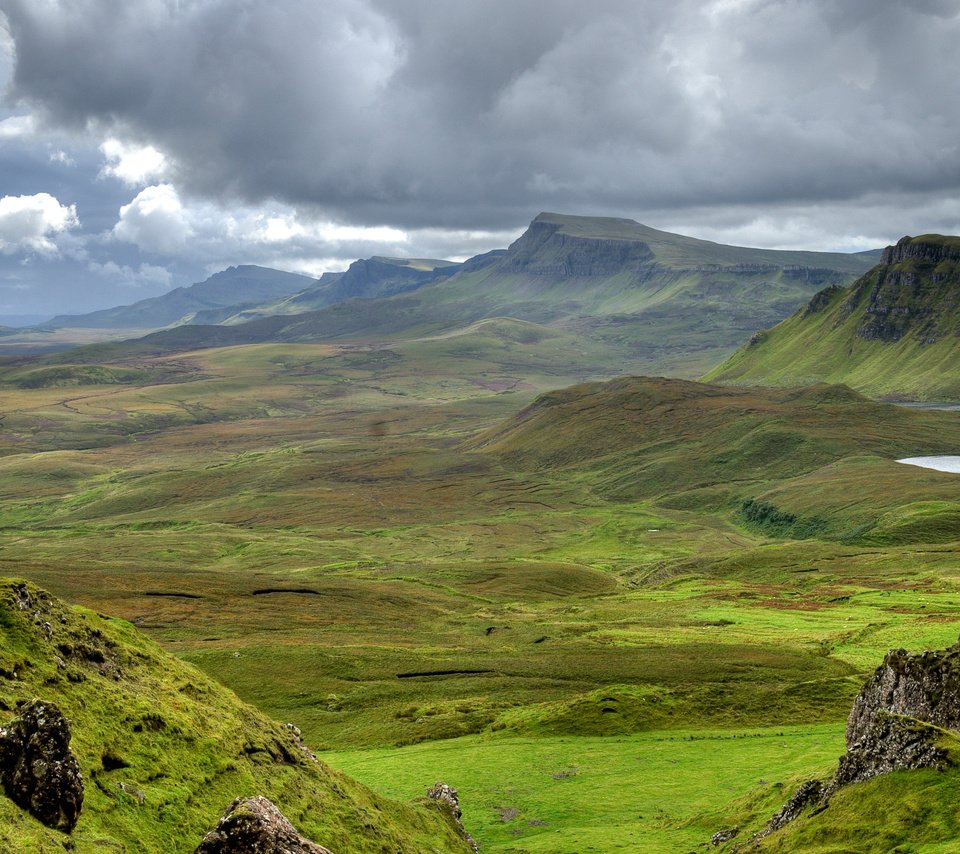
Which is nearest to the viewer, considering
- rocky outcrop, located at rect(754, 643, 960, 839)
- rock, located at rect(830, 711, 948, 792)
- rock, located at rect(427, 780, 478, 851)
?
rock, located at rect(830, 711, 948, 792)

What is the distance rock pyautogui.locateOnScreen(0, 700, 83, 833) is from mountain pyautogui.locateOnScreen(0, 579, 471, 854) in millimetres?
166

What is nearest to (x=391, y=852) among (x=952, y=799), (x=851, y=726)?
(x=952, y=799)

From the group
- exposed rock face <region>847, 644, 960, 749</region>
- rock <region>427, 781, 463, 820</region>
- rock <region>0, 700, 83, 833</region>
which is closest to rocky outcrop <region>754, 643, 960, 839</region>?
exposed rock face <region>847, 644, 960, 749</region>

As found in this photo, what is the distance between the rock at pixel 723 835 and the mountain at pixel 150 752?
13.1 m

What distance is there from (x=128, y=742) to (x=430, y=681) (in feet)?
192

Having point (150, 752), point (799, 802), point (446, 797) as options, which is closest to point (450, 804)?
point (446, 797)

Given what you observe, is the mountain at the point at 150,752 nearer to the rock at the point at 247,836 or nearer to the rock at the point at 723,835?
the rock at the point at 247,836

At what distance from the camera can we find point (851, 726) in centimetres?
4603

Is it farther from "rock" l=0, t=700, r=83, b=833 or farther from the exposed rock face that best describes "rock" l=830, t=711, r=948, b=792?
"rock" l=0, t=700, r=83, b=833

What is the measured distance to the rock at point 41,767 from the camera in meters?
25.8

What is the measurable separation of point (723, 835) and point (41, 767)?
32554mm

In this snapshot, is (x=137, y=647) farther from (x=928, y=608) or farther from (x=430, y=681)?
(x=928, y=608)

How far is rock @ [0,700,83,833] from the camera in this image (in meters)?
25.8

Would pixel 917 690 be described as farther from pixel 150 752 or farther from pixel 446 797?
pixel 150 752
